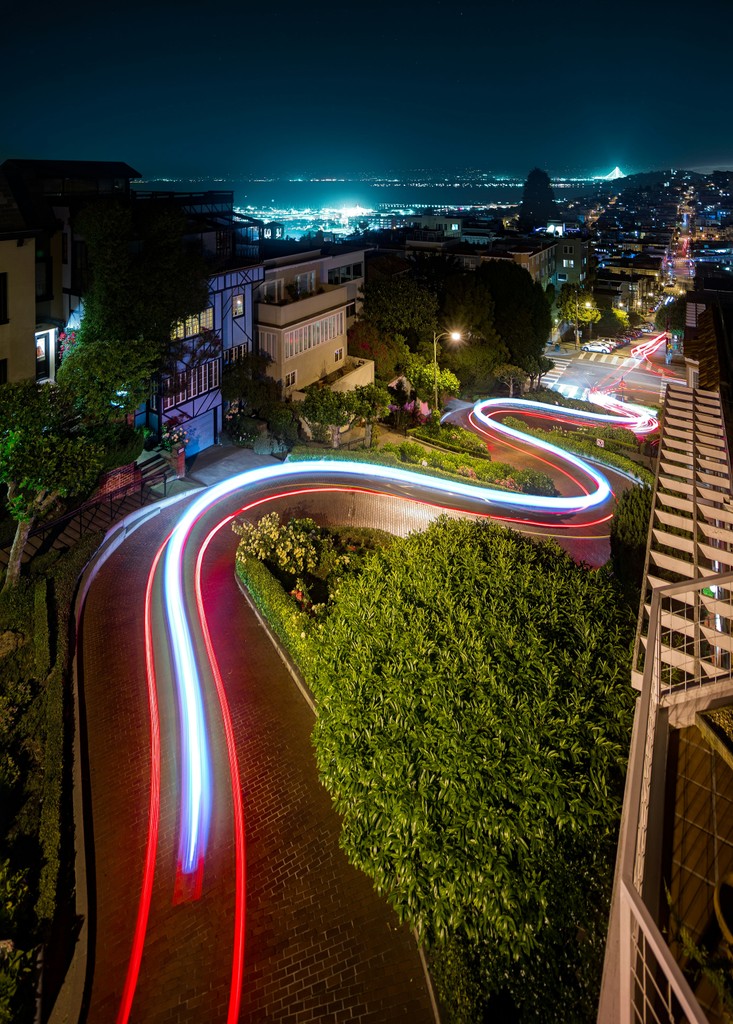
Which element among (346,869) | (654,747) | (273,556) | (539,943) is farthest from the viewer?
(273,556)

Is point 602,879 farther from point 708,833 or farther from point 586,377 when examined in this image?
point 586,377

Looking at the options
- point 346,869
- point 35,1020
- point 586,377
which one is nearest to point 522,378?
point 586,377

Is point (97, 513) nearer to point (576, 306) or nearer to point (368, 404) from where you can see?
point (368, 404)

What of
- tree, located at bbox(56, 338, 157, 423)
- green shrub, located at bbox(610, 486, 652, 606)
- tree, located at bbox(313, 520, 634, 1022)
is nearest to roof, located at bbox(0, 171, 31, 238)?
tree, located at bbox(56, 338, 157, 423)

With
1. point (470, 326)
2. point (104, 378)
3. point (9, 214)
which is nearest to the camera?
point (104, 378)

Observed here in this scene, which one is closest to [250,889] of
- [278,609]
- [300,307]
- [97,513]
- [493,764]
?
[493,764]

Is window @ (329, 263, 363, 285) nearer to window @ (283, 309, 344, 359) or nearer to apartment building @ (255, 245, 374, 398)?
apartment building @ (255, 245, 374, 398)

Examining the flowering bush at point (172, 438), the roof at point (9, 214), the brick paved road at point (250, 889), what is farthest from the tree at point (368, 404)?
the brick paved road at point (250, 889)
